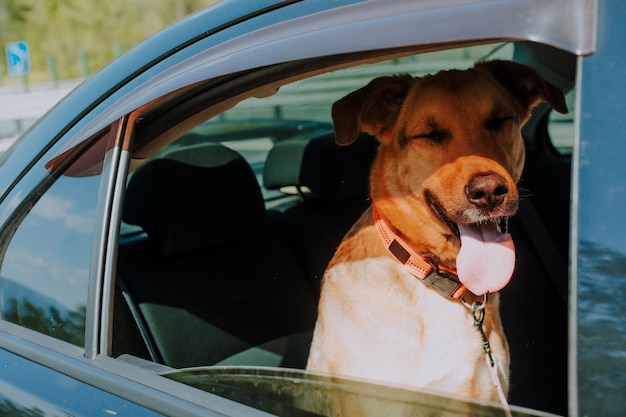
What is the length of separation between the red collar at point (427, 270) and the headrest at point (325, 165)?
958 mm

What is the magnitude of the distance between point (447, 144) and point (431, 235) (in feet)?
0.86

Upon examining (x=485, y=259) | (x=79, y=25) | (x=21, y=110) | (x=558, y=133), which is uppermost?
(x=79, y=25)

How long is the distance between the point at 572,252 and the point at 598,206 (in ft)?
0.23

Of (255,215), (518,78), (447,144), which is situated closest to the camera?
(447,144)

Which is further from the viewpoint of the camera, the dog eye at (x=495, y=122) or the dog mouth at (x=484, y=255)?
the dog eye at (x=495, y=122)

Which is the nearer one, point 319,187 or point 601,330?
point 601,330

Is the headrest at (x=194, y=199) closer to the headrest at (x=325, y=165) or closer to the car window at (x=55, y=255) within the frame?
the headrest at (x=325, y=165)

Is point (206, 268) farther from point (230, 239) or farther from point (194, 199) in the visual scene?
point (194, 199)

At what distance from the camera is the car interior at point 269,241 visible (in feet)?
8.38

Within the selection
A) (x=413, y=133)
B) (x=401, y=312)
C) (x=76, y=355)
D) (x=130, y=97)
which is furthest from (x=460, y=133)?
(x=76, y=355)

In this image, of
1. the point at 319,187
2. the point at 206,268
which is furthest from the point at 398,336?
the point at 319,187

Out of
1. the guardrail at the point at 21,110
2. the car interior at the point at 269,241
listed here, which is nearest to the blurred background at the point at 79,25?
the guardrail at the point at 21,110

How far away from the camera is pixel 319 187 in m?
3.20

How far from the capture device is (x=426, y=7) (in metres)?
1.08
